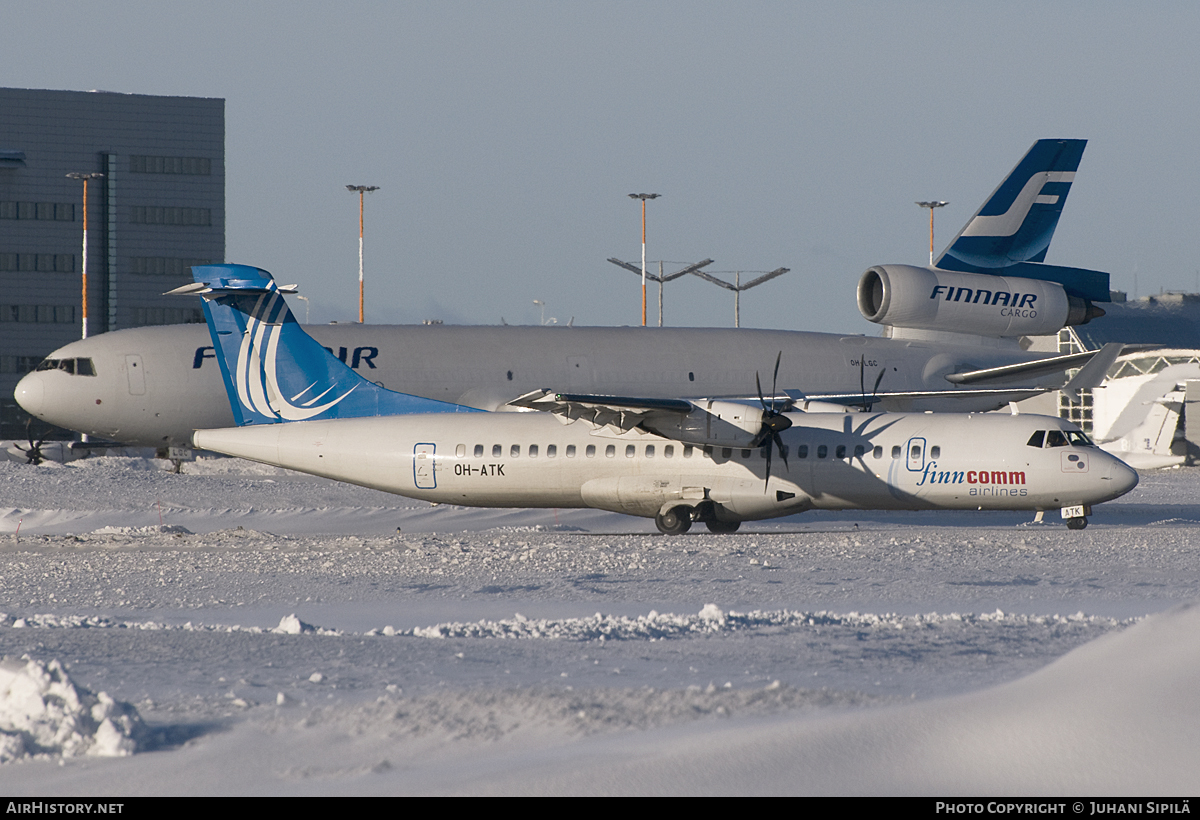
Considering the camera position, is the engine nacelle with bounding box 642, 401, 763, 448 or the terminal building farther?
the terminal building

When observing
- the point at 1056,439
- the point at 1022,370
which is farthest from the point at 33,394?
the point at 1022,370

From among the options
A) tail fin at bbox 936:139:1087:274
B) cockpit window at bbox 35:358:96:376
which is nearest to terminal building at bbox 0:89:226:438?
cockpit window at bbox 35:358:96:376

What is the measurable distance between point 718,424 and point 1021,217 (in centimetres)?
1520

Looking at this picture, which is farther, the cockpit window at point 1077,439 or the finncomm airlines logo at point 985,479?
the cockpit window at point 1077,439

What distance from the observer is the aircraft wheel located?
25.0 metres

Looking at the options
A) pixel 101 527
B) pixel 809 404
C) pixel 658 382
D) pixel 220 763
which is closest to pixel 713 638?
pixel 220 763

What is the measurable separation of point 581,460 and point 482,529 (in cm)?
395

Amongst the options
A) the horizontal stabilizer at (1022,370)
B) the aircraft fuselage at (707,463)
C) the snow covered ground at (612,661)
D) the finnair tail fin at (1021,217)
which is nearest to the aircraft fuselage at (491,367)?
the horizontal stabilizer at (1022,370)

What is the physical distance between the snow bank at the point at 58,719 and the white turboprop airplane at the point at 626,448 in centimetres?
1478

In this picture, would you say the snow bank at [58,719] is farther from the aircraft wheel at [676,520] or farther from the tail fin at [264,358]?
the tail fin at [264,358]

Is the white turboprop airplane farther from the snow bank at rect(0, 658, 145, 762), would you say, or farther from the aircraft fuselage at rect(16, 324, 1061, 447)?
the snow bank at rect(0, 658, 145, 762)

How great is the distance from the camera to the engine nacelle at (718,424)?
78.2 feet

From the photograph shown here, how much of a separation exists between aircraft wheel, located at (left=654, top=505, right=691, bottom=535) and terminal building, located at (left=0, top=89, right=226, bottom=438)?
6507cm

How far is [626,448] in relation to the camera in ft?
82.7
